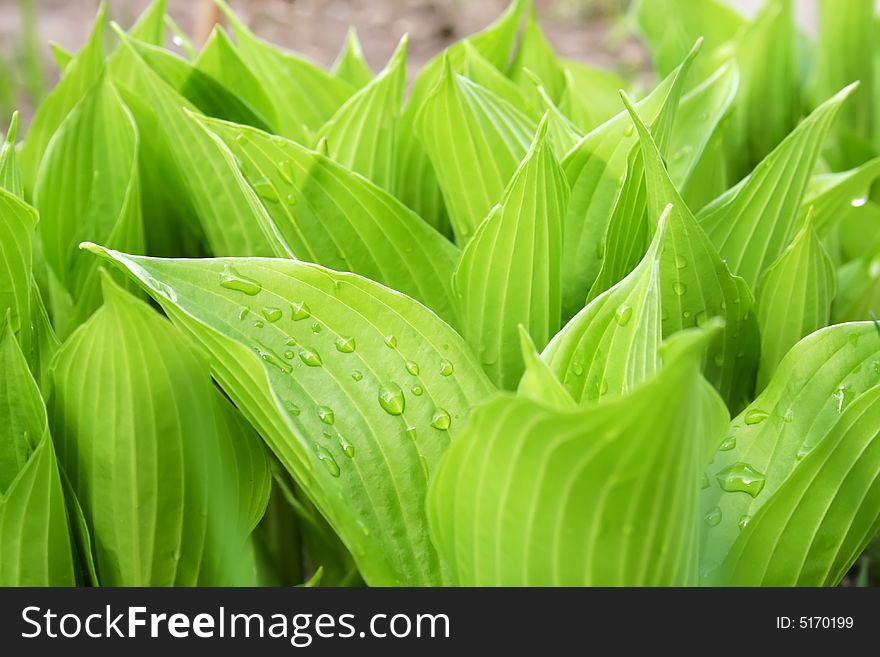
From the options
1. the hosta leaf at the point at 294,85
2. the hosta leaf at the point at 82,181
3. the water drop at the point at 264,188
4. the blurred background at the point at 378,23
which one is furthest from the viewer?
the blurred background at the point at 378,23

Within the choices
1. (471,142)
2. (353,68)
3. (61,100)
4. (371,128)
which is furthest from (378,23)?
(471,142)

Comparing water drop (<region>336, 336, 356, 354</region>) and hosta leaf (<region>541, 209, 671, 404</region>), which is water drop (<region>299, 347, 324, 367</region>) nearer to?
water drop (<region>336, 336, 356, 354</region>)

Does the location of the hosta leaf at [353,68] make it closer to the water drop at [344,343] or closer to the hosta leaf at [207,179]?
the hosta leaf at [207,179]

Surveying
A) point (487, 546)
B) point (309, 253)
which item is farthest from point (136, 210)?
point (487, 546)

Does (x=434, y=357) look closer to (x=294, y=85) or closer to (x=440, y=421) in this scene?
(x=440, y=421)

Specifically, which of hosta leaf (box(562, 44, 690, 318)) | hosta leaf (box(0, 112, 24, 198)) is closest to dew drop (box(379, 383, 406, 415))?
hosta leaf (box(562, 44, 690, 318))

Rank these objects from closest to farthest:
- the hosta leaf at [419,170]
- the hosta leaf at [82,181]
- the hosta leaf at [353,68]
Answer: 1. the hosta leaf at [82,181]
2. the hosta leaf at [419,170]
3. the hosta leaf at [353,68]

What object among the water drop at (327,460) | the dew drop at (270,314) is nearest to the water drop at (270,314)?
the dew drop at (270,314)
